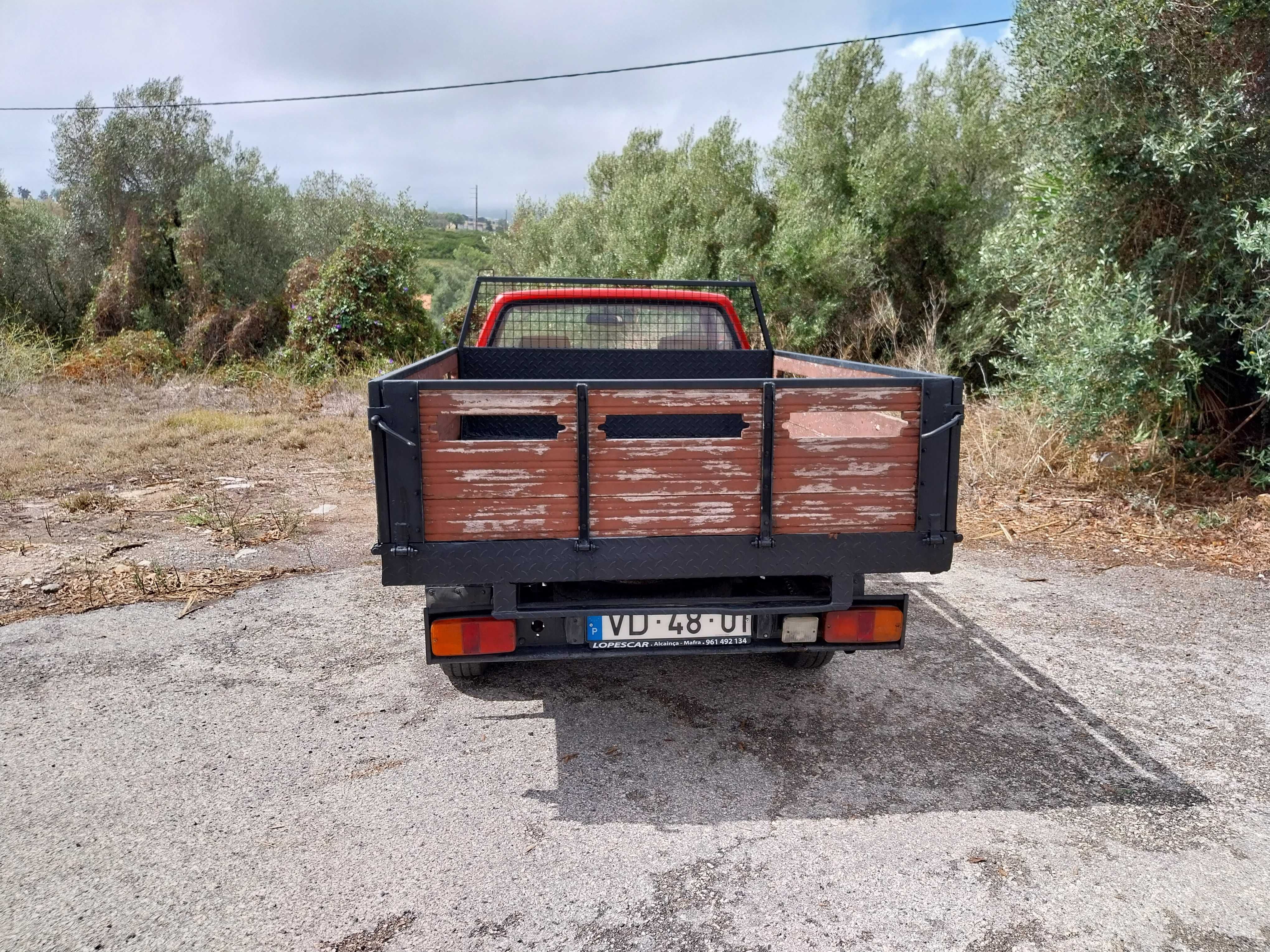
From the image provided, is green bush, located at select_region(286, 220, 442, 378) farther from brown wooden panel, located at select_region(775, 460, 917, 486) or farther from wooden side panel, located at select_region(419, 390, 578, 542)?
brown wooden panel, located at select_region(775, 460, 917, 486)

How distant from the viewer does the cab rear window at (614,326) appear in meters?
5.50

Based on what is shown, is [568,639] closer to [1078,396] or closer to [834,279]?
[1078,396]

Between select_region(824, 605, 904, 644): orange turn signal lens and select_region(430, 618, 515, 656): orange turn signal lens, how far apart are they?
120cm

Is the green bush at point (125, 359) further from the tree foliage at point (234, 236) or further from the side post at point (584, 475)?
the side post at point (584, 475)

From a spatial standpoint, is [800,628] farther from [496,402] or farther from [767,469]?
[496,402]

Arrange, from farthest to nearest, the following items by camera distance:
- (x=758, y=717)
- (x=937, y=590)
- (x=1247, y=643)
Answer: (x=937, y=590)
(x=1247, y=643)
(x=758, y=717)

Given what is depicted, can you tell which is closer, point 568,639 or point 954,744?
point 568,639

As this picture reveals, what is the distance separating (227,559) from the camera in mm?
5379

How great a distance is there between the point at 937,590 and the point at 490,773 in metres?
3.27

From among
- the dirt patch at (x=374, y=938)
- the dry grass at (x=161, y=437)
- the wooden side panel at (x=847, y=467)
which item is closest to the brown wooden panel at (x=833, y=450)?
the wooden side panel at (x=847, y=467)

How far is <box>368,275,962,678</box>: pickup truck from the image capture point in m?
2.66

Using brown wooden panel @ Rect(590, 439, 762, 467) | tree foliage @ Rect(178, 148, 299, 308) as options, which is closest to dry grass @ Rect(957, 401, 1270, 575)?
brown wooden panel @ Rect(590, 439, 762, 467)

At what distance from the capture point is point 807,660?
385cm

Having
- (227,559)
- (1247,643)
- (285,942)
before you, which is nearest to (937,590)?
(1247,643)
